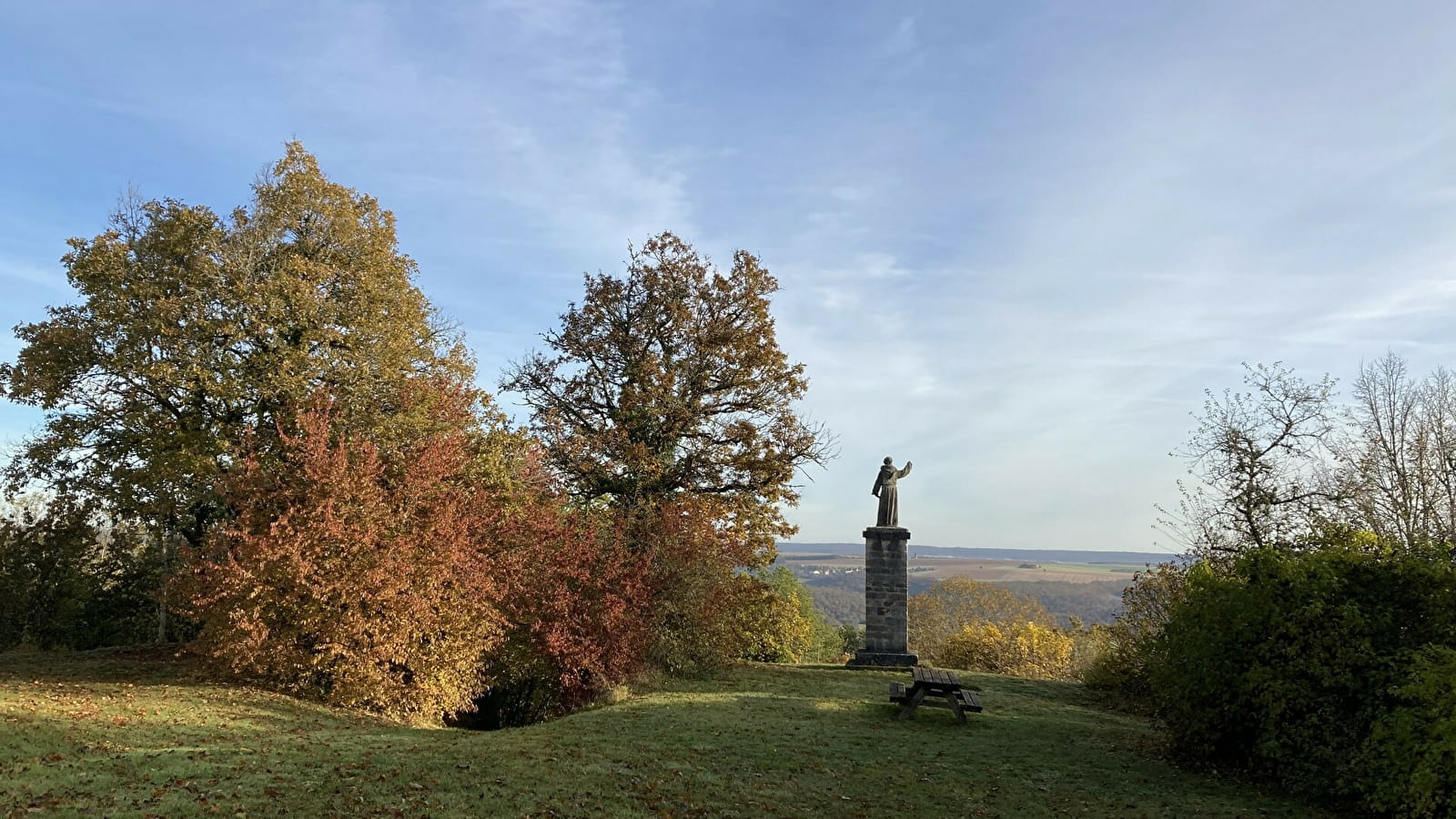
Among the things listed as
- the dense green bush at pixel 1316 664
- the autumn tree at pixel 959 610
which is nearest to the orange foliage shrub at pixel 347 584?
the dense green bush at pixel 1316 664

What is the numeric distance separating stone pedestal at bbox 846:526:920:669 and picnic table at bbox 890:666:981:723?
694cm

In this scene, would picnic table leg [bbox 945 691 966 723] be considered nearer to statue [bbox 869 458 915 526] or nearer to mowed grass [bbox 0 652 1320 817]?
mowed grass [bbox 0 652 1320 817]

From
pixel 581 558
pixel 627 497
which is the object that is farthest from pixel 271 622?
pixel 627 497

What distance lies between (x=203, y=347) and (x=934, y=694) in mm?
Answer: 16633

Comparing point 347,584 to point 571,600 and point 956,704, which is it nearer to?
point 571,600

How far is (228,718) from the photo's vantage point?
10.2 meters

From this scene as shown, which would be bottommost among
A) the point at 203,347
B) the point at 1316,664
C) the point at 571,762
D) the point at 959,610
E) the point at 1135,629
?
the point at 959,610

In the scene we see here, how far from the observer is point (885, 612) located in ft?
67.6

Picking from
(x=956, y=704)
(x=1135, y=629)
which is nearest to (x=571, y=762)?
(x=956, y=704)

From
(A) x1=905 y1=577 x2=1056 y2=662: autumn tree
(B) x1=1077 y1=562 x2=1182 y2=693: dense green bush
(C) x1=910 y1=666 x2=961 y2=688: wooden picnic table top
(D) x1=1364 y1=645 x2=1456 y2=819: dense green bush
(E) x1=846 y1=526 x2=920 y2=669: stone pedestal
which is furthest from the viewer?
(A) x1=905 y1=577 x2=1056 y2=662: autumn tree

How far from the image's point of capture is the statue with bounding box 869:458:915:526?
21.6 meters

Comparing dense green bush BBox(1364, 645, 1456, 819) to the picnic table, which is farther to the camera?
the picnic table

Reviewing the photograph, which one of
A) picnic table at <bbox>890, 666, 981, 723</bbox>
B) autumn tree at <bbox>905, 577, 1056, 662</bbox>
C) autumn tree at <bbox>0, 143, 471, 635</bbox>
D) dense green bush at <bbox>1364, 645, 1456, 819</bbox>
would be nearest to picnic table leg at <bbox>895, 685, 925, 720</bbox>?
picnic table at <bbox>890, 666, 981, 723</bbox>

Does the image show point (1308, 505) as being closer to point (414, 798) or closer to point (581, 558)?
point (581, 558)
